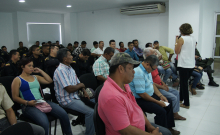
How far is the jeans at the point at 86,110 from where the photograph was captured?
221 cm

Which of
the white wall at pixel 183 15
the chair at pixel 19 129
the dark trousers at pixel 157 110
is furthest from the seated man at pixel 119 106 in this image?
the white wall at pixel 183 15

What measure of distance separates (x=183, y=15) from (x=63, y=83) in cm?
518

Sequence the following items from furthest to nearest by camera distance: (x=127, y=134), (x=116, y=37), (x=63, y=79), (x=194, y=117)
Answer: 1. (x=116, y=37)
2. (x=194, y=117)
3. (x=63, y=79)
4. (x=127, y=134)

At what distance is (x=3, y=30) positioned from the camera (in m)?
9.64

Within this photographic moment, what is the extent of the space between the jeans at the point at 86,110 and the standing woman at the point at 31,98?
14 centimetres

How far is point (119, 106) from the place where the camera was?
118 cm

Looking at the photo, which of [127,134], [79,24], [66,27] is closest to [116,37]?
[79,24]

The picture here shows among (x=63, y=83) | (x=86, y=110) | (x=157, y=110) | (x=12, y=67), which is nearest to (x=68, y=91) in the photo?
(x=63, y=83)

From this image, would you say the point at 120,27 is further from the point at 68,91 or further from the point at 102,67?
the point at 68,91

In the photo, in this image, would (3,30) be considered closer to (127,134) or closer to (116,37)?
(116,37)

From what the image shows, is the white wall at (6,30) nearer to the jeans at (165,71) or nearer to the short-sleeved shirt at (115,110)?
the jeans at (165,71)

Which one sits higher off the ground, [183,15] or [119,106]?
[183,15]

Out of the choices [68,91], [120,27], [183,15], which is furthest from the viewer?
[120,27]

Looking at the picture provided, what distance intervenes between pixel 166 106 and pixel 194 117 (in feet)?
3.42
